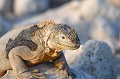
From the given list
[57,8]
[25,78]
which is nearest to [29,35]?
[25,78]

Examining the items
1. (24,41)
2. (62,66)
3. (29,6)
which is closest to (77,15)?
(29,6)

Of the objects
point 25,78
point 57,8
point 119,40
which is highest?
point 57,8

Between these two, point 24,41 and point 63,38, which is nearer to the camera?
point 63,38

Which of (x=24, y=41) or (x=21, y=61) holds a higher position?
(x=24, y=41)

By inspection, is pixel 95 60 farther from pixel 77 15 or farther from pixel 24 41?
pixel 77 15

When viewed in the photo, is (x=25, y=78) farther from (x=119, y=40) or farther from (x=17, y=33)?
(x=119, y=40)

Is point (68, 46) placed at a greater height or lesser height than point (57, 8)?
lesser

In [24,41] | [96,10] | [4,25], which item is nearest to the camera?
[24,41]

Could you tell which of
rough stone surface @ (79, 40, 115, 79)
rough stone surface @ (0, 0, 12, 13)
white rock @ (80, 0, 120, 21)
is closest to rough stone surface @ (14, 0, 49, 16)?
rough stone surface @ (0, 0, 12, 13)
